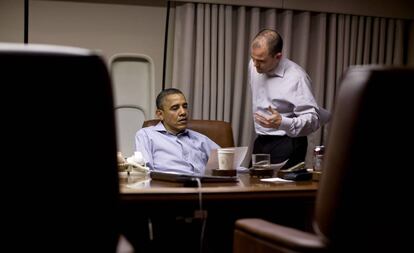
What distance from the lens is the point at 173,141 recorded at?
314 centimetres

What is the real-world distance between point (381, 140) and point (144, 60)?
3054mm

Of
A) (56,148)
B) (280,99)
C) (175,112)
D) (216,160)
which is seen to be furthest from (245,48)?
(56,148)

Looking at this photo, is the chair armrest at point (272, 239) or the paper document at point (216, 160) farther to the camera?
the paper document at point (216, 160)

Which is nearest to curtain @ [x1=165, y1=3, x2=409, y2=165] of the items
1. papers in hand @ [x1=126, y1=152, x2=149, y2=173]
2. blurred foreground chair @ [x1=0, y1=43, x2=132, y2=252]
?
papers in hand @ [x1=126, y1=152, x2=149, y2=173]

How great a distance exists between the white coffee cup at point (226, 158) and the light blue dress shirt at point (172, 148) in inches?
16.1

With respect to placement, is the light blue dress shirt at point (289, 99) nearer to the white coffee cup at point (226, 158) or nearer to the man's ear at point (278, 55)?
the man's ear at point (278, 55)

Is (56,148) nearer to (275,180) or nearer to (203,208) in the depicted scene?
(203,208)

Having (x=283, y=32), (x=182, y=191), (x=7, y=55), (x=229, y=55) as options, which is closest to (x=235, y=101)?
(x=229, y=55)

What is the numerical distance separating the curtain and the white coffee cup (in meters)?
1.84

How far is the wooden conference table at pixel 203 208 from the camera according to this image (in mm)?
1947

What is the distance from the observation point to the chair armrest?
1.35m

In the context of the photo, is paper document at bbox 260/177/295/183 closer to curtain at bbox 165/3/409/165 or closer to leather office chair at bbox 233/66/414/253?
leather office chair at bbox 233/66/414/253

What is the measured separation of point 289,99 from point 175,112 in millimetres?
749

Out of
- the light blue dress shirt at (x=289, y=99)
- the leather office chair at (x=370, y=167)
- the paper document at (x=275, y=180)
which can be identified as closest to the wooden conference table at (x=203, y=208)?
the paper document at (x=275, y=180)
